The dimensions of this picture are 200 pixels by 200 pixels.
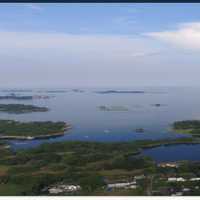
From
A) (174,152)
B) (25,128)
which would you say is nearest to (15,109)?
(25,128)

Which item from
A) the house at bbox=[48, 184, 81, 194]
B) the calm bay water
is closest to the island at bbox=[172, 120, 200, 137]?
the calm bay water

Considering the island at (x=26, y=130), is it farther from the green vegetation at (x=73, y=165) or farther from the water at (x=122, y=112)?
the water at (x=122, y=112)

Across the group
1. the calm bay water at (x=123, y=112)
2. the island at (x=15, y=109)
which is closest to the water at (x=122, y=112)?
the calm bay water at (x=123, y=112)

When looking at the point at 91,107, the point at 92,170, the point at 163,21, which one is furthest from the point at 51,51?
the point at 92,170

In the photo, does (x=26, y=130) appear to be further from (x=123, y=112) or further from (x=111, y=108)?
(x=123, y=112)

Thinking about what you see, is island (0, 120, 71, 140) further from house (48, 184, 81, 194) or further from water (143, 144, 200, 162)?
house (48, 184, 81, 194)

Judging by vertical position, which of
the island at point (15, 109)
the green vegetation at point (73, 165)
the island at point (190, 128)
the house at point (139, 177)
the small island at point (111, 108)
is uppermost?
the small island at point (111, 108)

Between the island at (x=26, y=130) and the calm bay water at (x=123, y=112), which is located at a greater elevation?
the calm bay water at (x=123, y=112)
